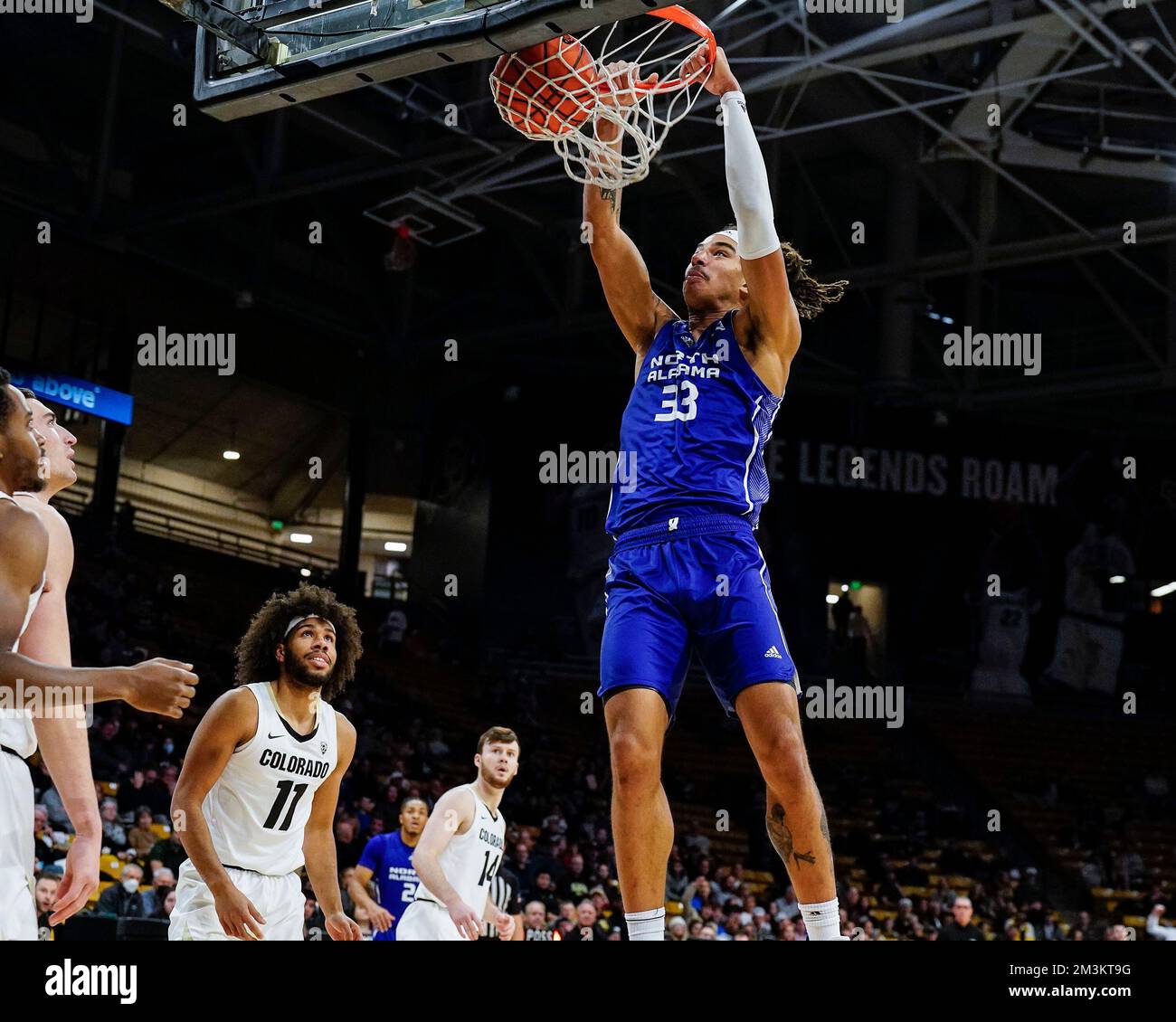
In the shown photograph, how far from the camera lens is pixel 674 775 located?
19.7 meters

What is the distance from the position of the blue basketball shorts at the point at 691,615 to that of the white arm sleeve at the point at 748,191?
2.53 ft

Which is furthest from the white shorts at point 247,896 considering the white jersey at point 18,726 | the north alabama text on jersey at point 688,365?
the north alabama text on jersey at point 688,365

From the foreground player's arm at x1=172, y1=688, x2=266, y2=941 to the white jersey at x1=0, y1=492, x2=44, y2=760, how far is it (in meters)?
1.03

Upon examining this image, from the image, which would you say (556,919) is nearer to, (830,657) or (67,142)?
(830,657)

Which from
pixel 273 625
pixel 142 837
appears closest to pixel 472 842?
pixel 273 625

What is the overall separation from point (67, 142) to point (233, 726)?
17868 millimetres

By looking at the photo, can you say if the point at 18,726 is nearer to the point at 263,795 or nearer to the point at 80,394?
the point at 263,795

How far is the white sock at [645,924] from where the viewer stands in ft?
11.8

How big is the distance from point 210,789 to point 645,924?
1.75 m

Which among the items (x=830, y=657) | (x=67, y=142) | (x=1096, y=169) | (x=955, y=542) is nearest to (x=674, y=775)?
(x=830, y=657)

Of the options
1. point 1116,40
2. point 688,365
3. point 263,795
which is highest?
point 1116,40

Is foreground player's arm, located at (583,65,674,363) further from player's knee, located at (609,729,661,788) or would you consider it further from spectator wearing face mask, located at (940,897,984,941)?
A: spectator wearing face mask, located at (940,897,984,941)

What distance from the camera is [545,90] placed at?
14.9 ft

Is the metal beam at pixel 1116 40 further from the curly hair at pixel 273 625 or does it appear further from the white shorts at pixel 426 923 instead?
the curly hair at pixel 273 625
